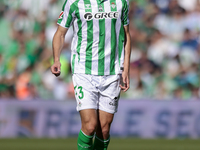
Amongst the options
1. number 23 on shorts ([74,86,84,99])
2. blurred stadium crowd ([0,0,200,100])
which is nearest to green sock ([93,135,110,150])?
number 23 on shorts ([74,86,84,99])

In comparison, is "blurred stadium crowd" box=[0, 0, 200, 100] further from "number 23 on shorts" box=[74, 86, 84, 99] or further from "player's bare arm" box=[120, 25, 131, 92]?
"number 23 on shorts" box=[74, 86, 84, 99]

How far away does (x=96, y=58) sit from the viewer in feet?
16.1

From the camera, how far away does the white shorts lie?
4.84 meters

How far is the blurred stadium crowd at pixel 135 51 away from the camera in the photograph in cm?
1066

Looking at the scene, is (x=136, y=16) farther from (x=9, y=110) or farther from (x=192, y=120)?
(x=9, y=110)

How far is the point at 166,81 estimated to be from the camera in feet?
34.9

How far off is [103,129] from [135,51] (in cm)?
612

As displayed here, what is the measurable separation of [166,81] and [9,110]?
3676 mm

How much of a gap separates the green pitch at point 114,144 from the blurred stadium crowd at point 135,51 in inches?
56.5

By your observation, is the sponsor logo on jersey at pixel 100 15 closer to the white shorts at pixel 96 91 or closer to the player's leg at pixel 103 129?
the white shorts at pixel 96 91

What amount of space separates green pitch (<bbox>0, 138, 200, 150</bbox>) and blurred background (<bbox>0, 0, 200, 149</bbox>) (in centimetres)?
71

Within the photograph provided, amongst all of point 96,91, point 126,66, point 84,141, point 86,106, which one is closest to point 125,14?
point 126,66

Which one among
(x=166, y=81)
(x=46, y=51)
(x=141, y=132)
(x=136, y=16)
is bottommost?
(x=141, y=132)

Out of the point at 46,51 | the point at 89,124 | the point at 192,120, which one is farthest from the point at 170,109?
the point at 89,124
